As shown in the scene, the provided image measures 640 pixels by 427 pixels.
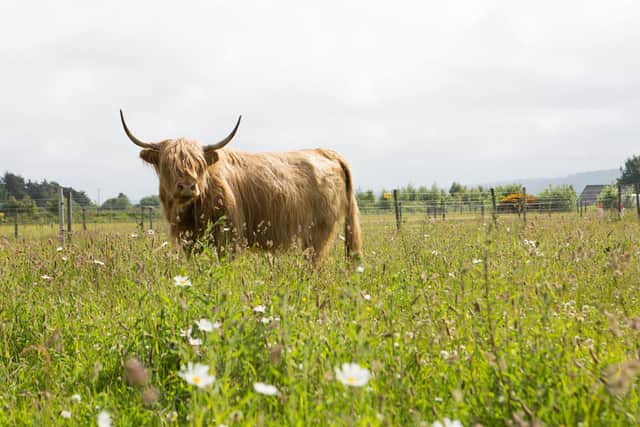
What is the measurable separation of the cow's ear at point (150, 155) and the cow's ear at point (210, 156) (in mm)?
592

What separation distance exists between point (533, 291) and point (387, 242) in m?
5.08

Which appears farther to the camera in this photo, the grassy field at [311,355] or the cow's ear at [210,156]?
the cow's ear at [210,156]

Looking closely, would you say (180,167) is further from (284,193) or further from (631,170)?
(631,170)

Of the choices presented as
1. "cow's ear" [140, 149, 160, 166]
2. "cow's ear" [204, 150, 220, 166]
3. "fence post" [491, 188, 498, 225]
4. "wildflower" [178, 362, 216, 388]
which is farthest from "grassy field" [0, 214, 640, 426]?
"cow's ear" [140, 149, 160, 166]

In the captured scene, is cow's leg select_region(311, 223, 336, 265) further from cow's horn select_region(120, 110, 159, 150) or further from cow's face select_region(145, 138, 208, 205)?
cow's horn select_region(120, 110, 159, 150)

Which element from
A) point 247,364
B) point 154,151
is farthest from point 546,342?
point 154,151

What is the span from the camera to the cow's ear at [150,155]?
21.2 feet

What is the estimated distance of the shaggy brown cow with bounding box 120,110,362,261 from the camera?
603cm

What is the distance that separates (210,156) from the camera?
6.43 metres

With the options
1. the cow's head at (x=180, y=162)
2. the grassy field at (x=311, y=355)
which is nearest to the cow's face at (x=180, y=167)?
the cow's head at (x=180, y=162)

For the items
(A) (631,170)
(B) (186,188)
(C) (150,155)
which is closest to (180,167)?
(B) (186,188)

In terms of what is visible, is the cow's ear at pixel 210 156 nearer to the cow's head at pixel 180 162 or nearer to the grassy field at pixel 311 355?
the cow's head at pixel 180 162

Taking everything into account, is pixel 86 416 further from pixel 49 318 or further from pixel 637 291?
pixel 637 291

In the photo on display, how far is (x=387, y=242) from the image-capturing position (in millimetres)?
7973
